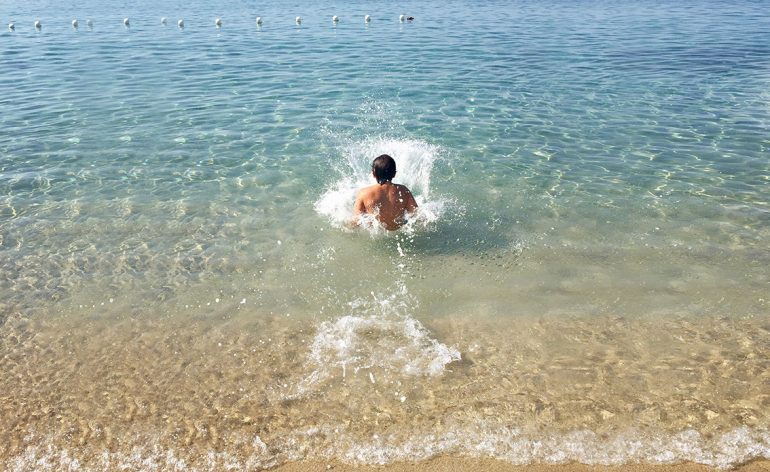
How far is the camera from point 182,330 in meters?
6.22

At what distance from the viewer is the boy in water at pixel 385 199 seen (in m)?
7.90

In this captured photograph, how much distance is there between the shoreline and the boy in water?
4.12 meters

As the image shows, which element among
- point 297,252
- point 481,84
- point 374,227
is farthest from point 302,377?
point 481,84

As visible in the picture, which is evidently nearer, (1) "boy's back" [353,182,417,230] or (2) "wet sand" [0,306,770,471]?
(2) "wet sand" [0,306,770,471]

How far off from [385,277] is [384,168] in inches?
67.0

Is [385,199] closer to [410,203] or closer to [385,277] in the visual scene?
[410,203]

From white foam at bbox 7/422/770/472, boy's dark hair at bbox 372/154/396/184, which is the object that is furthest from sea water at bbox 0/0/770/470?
boy's dark hair at bbox 372/154/396/184

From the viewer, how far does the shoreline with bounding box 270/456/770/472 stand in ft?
14.2

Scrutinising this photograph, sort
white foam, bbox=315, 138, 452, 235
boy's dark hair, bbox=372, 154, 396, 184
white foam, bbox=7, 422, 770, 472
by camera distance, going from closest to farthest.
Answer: white foam, bbox=7, 422, 770, 472, boy's dark hair, bbox=372, 154, 396, 184, white foam, bbox=315, 138, 452, 235

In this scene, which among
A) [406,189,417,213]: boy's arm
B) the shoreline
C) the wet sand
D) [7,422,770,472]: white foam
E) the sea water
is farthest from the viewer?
[406,189,417,213]: boy's arm

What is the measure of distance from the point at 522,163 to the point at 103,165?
806 centimetres

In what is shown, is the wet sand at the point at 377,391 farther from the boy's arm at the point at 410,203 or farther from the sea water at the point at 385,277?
the boy's arm at the point at 410,203

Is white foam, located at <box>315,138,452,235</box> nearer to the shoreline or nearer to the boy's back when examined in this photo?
the boy's back

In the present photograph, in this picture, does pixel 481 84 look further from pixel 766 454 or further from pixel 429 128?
pixel 766 454
